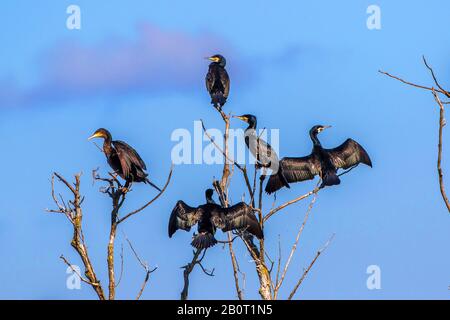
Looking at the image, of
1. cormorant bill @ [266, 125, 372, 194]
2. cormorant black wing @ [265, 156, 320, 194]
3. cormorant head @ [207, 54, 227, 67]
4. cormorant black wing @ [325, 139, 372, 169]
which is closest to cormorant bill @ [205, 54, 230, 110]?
cormorant head @ [207, 54, 227, 67]

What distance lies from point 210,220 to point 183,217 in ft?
1.61

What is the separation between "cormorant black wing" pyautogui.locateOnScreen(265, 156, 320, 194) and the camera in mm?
17344

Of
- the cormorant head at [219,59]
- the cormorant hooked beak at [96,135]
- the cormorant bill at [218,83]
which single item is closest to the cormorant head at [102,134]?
the cormorant hooked beak at [96,135]

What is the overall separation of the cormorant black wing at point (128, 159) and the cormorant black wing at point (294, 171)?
3.24 metres

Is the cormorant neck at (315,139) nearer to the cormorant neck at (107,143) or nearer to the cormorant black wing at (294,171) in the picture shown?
the cormorant black wing at (294,171)

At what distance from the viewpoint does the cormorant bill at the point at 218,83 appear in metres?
19.1

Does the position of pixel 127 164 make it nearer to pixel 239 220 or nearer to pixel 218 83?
pixel 239 220

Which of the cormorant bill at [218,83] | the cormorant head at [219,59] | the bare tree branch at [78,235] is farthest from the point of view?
the cormorant head at [219,59]

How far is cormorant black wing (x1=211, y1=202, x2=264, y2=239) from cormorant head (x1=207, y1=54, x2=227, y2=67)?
599 centimetres

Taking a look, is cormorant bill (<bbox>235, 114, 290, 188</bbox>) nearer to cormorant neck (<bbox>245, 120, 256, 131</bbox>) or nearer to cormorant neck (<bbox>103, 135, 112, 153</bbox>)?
cormorant neck (<bbox>245, 120, 256, 131</bbox>)

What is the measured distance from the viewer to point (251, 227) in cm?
1476
